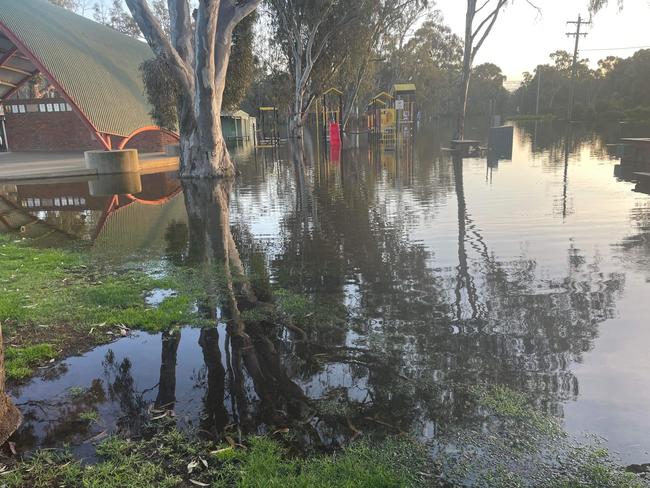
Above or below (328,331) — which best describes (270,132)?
above

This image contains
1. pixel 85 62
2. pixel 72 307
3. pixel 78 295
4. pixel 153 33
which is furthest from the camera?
pixel 85 62

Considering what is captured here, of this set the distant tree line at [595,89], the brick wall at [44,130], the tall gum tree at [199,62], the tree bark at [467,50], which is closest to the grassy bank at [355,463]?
the tall gum tree at [199,62]

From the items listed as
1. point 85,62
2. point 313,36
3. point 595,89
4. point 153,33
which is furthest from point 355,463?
point 595,89

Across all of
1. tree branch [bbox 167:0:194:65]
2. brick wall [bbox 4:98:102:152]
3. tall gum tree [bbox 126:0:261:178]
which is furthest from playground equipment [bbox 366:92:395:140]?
tree branch [bbox 167:0:194:65]

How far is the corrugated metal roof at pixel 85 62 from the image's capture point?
22.6 meters

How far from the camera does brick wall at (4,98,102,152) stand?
31609mm

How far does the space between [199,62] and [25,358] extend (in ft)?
44.5

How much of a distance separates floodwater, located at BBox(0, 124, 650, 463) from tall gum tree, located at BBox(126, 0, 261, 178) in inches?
247

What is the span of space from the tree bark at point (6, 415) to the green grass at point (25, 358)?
668 millimetres

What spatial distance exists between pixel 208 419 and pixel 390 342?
1.81 m

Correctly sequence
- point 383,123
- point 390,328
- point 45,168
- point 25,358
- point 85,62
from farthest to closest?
point 383,123 → point 85,62 → point 45,168 → point 390,328 → point 25,358

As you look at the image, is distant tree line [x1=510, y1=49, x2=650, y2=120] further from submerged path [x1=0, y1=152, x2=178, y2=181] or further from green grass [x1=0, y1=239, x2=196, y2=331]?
green grass [x1=0, y1=239, x2=196, y2=331]

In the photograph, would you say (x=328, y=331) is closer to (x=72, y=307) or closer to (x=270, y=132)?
(x=72, y=307)

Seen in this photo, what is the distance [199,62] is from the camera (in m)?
15.9
